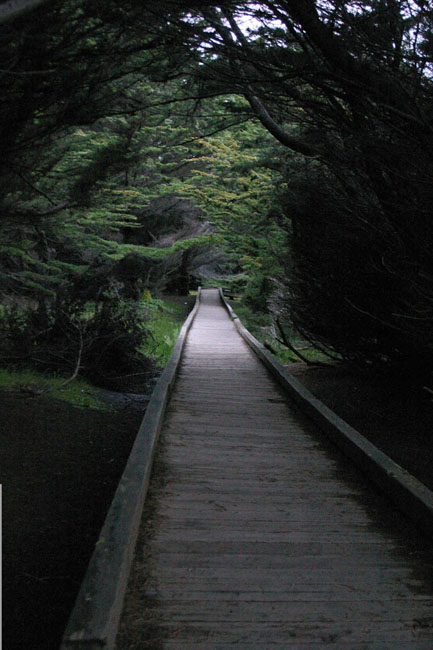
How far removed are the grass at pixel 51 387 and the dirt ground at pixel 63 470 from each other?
27 centimetres

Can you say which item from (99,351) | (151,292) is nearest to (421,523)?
(99,351)

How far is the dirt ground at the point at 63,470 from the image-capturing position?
2.99 meters

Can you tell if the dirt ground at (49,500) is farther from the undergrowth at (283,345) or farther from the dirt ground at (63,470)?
the undergrowth at (283,345)

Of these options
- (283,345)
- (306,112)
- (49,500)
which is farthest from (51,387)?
(283,345)

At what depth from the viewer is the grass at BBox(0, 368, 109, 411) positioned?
23.1 feet

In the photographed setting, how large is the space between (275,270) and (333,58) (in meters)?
10.3

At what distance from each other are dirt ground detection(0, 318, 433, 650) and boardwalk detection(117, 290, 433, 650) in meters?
0.63

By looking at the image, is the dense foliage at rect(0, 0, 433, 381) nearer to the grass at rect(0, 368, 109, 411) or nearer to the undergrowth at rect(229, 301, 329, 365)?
the grass at rect(0, 368, 109, 411)

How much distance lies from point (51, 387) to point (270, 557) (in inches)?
205

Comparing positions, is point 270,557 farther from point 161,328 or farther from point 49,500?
point 161,328

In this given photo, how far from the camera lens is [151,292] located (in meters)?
22.9

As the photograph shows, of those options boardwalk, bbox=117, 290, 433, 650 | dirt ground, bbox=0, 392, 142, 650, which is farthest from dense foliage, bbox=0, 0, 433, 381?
dirt ground, bbox=0, 392, 142, 650

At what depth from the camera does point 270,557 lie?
9.72 feet

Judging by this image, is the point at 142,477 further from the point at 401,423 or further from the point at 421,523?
the point at 401,423
